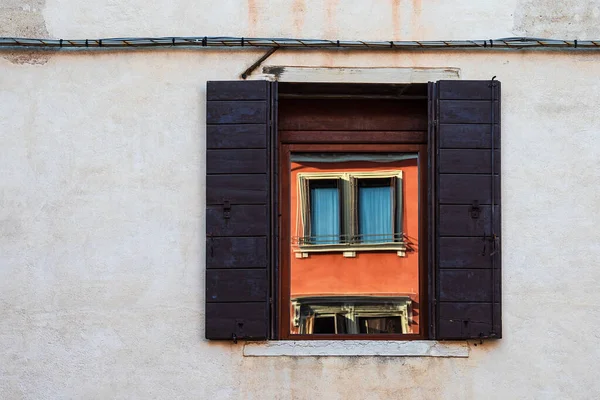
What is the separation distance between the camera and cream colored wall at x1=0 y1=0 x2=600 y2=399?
252 inches

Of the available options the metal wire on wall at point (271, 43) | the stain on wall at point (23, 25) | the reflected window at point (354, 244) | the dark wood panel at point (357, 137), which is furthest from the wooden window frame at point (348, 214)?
the stain on wall at point (23, 25)

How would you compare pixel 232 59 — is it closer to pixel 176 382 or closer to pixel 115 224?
pixel 115 224

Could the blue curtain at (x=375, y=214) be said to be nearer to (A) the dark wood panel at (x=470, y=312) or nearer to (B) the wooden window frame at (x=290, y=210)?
(B) the wooden window frame at (x=290, y=210)

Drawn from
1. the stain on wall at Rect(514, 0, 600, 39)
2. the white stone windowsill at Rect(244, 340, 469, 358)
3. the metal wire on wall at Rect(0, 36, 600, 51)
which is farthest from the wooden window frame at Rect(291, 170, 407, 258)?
the stain on wall at Rect(514, 0, 600, 39)

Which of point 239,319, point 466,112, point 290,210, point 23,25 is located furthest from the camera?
point 290,210

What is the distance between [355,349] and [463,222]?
93 centimetres

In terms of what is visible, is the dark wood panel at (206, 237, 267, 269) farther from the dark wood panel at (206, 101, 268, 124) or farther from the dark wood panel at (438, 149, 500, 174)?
the dark wood panel at (438, 149, 500, 174)

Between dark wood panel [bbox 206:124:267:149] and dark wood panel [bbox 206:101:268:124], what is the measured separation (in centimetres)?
3

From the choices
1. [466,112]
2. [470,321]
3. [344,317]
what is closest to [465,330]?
[470,321]

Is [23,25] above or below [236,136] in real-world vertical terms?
above

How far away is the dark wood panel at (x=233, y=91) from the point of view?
21.2 ft

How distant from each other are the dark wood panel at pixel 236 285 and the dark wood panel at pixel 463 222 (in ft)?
3.40

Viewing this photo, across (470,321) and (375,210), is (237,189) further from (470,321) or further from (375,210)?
(470,321)

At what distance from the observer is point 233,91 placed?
21.2 feet
